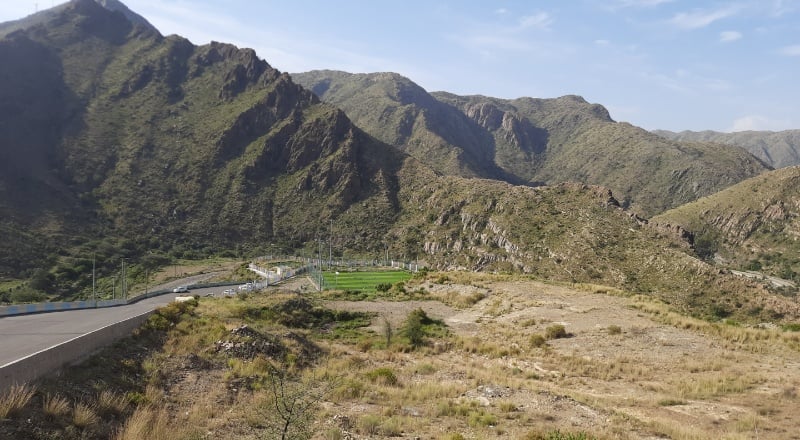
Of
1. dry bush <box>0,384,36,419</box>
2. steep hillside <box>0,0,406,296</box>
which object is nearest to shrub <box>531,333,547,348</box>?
dry bush <box>0,384,36,419</box>

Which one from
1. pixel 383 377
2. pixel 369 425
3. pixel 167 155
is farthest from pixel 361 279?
pixel 167 155

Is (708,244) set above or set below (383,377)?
below

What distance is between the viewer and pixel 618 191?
18462cm

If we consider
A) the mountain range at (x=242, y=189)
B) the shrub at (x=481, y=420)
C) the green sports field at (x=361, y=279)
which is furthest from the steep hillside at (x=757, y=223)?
the shrub at (x=481, y=420)

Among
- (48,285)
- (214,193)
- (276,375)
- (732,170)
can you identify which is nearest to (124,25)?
(214,193)

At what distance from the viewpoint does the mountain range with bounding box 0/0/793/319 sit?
2886 inches

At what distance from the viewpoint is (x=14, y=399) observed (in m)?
9.52

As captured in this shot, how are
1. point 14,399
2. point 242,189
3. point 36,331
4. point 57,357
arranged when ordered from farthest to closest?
point 242,189 < point 36,331 < point 57,357 < point 14,399

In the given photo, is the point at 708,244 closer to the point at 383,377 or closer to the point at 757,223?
the point at 757,223

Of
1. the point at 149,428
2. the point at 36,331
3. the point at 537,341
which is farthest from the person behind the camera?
the point at 537,341

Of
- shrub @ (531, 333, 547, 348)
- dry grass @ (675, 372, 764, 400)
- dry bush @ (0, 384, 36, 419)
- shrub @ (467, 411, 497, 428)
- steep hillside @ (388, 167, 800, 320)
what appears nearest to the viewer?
dry bush @ (0, 384, 36, 419)

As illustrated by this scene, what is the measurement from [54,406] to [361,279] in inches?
2452

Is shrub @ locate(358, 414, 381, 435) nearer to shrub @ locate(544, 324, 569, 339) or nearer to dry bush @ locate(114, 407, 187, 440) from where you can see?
dry bush @ locate(114, 407, 187, 440)

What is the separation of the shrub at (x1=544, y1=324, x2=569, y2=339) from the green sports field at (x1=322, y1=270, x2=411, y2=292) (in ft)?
114
